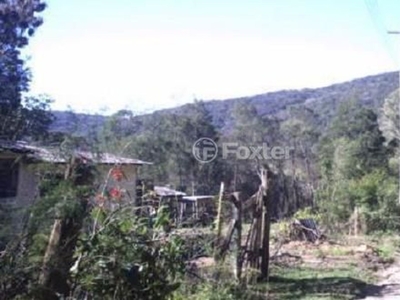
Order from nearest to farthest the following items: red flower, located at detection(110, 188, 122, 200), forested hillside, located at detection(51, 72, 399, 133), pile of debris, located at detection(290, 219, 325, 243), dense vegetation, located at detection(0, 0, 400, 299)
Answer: dense vegetation, located at detection(0, 0, 400, 299) < red flower, located at detection(110, 188, 122, 200) < pile of debris, located at detection(290, 219, 325, 243) < forested hillside, located at detection(51, 72, 399, 133)

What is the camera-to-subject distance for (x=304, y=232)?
1952 centimetres

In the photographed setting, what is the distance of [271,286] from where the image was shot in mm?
11430

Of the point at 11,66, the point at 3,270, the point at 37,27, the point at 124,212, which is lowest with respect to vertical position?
the point at 3,270

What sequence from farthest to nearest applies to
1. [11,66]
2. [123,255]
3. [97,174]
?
[11,66] → [97,174] → [123,255]

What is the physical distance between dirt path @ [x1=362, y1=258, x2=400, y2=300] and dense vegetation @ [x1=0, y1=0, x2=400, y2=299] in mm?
2844

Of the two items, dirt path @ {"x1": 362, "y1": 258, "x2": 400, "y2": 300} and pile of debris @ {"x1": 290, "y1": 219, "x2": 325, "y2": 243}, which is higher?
pile of debris @ {"x1": 290, "y1": 219, "x2": 325, "y2": 243}

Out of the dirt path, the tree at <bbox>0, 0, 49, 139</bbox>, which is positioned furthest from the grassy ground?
the tree at <bbox>0, 0, 49, 139</bbox>

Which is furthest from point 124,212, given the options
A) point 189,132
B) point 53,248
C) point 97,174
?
point 189,132

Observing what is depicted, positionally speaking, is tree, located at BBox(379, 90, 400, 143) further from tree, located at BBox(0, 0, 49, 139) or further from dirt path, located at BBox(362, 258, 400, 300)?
dirt path, located at BBox(362, 258, 400, 300)

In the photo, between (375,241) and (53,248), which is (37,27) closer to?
(375,241)

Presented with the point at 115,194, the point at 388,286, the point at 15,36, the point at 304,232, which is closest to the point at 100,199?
the point at 115,194

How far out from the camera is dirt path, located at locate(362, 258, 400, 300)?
425 inches

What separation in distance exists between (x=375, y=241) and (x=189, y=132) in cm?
2566

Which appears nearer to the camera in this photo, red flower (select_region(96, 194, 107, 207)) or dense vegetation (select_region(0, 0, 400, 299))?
dense vegetation (select_region(0, 0, 400, 299))
